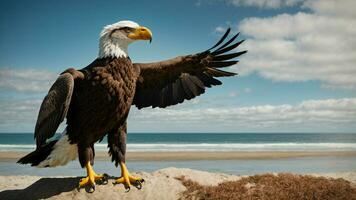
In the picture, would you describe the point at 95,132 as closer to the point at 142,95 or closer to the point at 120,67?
the point at 120,67

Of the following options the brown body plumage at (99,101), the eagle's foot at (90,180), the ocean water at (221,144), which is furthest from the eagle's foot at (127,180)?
the ocean water at (221,144)

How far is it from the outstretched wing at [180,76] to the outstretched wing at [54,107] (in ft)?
A: 4.38

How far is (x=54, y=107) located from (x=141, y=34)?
161 centimetres

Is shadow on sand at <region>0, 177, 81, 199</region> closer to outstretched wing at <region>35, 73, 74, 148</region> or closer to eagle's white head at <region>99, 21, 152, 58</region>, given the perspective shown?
outstretched wing at <region>35, 73, 74, 148</region>

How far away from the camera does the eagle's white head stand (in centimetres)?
572

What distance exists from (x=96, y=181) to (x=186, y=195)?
59.4 inches

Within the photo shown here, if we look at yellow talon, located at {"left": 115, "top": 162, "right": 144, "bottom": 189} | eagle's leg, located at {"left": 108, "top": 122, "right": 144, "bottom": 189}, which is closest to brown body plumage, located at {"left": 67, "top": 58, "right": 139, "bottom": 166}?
eagle's leg, located at {"left": 108, "top": 122, "right": 144, "bottom": 189}

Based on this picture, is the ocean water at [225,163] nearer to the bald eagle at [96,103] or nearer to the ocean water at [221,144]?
the ocean water at [221,144]

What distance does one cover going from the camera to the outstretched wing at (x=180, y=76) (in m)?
6.58

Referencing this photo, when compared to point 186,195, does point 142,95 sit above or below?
above

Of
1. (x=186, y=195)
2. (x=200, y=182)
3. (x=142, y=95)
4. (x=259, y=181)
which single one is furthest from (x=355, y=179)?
(x=142, y=95)

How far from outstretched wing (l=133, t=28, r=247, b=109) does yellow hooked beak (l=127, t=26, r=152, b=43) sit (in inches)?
28.6

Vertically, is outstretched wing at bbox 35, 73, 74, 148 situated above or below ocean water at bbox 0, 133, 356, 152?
above

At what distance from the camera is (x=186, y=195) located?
664 centimetres
